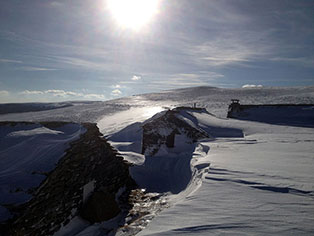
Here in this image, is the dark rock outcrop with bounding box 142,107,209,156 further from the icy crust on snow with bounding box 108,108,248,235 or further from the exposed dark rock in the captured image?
the exposed dark rock

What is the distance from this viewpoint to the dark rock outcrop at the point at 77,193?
490cm

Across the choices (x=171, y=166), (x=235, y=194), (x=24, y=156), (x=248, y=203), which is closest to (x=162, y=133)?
(x=171, y=166)

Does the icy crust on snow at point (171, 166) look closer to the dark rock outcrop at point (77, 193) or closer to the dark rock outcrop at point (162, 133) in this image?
the dark rock outcrop at point (162, 133)

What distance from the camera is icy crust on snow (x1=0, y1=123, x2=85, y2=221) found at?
8.16 metres

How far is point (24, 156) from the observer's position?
408 inches

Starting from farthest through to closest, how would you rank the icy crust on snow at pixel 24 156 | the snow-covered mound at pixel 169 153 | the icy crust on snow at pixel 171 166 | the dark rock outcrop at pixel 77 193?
the icy crust on snow at pixel 24 156 < the snow-covered mound at pixel 169 153 < the icy crust on snow at pixel 171 166 < the dark rock outcrop at pixel 77 193

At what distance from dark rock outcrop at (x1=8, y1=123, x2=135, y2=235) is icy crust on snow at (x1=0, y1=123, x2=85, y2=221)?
62cm

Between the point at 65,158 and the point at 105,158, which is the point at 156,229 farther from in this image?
the point at 65,158

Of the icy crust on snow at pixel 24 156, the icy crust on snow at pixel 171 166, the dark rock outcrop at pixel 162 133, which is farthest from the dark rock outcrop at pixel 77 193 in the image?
the dark rock outcrop at pixel 162 133

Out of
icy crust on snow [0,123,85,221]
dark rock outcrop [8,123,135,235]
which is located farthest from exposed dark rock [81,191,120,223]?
icy crust on snow [0,123,85,221]

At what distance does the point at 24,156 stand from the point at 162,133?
7468 mm

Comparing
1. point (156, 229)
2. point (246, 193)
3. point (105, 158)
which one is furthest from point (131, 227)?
point (105, 158)

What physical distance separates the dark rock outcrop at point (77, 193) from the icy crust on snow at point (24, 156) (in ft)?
2.02

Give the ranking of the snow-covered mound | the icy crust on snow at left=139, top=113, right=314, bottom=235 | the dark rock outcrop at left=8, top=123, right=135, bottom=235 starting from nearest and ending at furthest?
1. the icy crust on snow at left=139, top=113, right=314, bottom=235
2. the dark rock outcrop at left=8, top=123, right=135, bottom=235
3. the snow-covered mound
